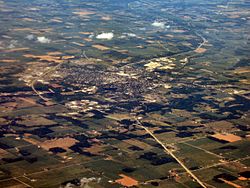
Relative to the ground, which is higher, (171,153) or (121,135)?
(171,153)

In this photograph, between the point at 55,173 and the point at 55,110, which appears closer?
the point at 55,173

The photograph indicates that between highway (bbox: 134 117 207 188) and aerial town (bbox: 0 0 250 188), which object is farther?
aerial town (bbox: 0 0 250 188)

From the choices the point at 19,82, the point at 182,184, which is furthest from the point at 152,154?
the point at 19,82

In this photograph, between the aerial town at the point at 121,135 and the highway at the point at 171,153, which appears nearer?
the highway at the point at 171,153

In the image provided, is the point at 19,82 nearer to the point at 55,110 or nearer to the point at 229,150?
the point at 55,110

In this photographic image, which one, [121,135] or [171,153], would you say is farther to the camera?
[121,135]

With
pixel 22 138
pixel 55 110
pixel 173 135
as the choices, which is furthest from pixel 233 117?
pixel 22 138

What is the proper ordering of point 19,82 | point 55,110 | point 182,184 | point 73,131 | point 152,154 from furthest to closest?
point 19,82 → point 55,110 → point 73,131 → point 152,154 → point 182,184

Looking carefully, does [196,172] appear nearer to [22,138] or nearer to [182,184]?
[182,184]

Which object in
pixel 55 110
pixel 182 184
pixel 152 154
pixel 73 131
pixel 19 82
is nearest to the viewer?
pixel 182 184
